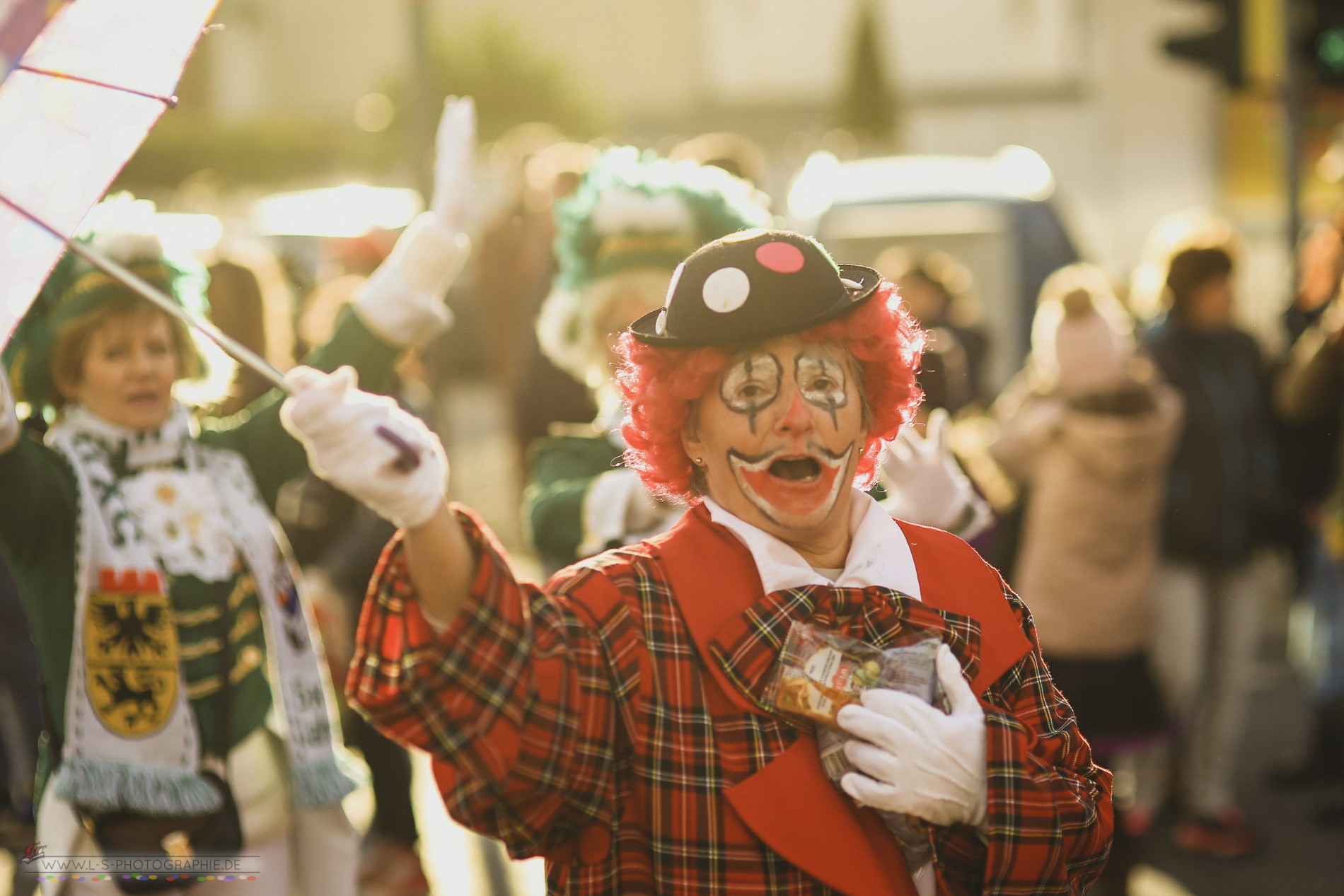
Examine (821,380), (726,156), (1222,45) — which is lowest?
(821,380)

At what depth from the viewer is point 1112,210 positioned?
3400cm

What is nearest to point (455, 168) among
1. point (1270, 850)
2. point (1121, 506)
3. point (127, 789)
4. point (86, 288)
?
point (86, 288)

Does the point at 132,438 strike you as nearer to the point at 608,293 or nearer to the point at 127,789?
the point at 127,789

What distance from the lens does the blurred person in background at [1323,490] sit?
5.84m

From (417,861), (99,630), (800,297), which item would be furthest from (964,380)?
(800,297)

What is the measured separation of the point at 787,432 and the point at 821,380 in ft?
0.30

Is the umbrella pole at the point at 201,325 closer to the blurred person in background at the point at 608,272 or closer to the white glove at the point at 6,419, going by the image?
the white glove at the point at 6,419

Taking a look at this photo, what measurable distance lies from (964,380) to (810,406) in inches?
175

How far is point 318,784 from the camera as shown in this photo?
11.3 feet

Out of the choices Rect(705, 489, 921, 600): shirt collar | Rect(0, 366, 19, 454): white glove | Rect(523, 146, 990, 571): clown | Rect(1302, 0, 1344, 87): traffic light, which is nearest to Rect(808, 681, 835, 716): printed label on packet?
Rect(705, 489, 921, 600): shirt collar

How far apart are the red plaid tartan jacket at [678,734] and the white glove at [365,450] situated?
0.09m

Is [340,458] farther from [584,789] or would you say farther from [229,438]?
[229,438]

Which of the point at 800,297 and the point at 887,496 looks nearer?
the point at 800,297

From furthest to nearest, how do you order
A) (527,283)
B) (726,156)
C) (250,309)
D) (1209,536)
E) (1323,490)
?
(527,283)
(1323,490)
(1209,536)
(726,156)
(250,309)
